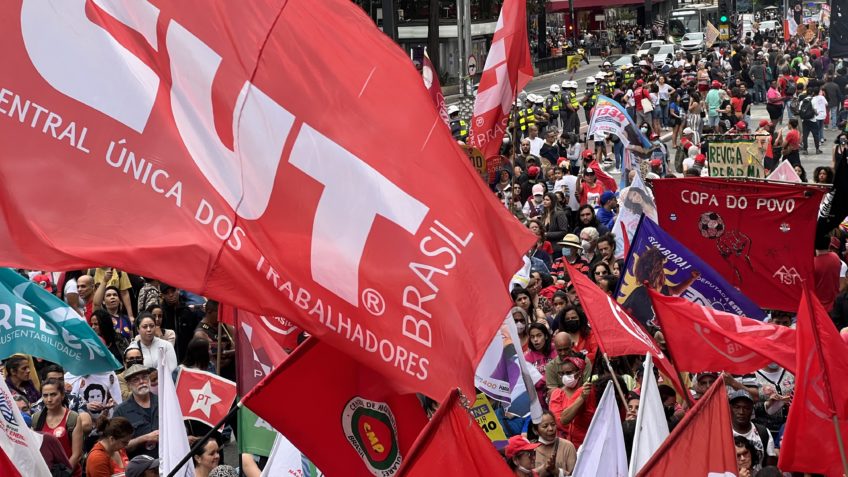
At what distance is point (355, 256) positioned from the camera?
17.4 feet

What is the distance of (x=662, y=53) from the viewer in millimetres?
52781

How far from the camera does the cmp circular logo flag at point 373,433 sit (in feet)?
19.2

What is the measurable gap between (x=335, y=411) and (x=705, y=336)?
3065mm

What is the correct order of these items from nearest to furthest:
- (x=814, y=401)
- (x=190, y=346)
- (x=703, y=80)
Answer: (x=814, y=401), (x=190, y=346), (x=703, y=80)

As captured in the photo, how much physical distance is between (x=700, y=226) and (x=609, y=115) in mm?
8593

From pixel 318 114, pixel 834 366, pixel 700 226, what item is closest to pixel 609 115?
pixel 700 226

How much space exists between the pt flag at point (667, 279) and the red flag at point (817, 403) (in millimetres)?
2571

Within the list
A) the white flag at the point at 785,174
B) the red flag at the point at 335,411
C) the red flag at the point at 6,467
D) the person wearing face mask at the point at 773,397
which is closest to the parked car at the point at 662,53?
the white flag at the point at 785,174

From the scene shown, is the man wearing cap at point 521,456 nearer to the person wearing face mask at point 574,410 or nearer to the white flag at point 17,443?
the person wearing face mask at point 574,410

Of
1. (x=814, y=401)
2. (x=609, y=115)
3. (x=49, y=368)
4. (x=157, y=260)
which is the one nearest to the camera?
(x=157, y=260)

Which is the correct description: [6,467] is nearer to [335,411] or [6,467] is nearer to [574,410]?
[335,411]

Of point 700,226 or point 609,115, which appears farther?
point 609,115

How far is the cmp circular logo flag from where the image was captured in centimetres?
584

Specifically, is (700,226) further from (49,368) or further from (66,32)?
(66,32)
